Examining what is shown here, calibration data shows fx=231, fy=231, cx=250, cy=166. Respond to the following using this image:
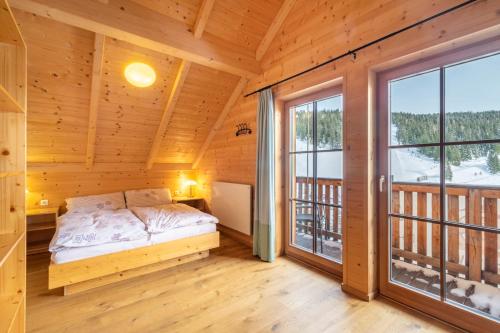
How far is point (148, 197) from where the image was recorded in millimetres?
4051

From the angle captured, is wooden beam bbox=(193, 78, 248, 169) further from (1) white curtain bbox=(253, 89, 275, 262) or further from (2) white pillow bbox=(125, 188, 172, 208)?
(2) white pillow bbox=(125, 188, 172, 208)

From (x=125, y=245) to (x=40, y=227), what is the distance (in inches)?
70.7

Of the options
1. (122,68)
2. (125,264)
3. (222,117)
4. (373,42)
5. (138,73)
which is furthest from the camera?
(222,117)

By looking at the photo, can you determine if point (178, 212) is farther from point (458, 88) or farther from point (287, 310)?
point (458, 88)

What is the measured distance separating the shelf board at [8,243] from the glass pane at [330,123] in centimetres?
254

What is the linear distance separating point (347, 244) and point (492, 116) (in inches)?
55.7

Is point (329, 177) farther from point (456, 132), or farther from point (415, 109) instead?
point (456, 132)

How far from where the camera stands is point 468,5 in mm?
1496

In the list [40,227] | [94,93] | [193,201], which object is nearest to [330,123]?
[94,93]

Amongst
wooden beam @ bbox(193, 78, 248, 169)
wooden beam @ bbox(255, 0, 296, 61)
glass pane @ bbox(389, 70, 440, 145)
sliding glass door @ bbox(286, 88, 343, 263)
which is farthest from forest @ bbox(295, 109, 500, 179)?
wooden beam @ bbox(193, 78, 248, 169)

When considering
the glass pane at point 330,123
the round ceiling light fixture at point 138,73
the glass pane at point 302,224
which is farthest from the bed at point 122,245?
the glass pane at point 330,123

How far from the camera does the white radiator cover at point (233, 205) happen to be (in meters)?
3.29

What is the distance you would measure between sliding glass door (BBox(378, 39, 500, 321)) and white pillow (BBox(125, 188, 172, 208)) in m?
3.45

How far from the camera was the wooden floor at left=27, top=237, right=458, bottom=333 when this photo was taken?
170cm
